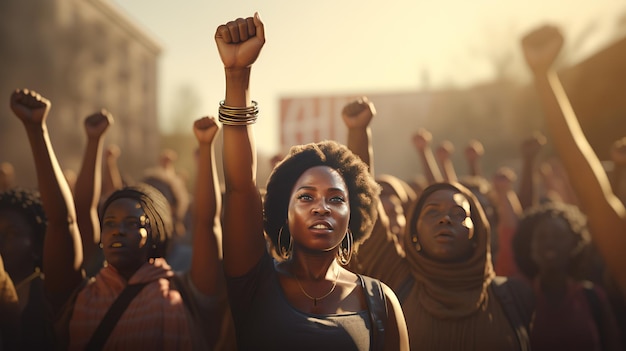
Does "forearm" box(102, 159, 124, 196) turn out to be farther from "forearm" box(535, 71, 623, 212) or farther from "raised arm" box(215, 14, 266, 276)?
"forearm" box(535, 71, 623, 212)

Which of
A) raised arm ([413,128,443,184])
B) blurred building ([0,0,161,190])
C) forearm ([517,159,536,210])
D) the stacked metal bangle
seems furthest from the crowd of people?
blurred building ([0,0,161,190])

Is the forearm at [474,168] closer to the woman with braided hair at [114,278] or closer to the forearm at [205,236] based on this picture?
the forearm at [205,236]

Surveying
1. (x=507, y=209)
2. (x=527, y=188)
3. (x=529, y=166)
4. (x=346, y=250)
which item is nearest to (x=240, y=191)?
(x=346, y=250)

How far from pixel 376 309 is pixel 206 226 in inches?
50.3

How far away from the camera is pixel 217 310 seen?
3416 mm

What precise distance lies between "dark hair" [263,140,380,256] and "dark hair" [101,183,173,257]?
2.77 feet

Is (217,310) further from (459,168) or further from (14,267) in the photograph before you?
(459,168)

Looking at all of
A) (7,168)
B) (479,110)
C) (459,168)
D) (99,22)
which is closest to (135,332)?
(7,168)

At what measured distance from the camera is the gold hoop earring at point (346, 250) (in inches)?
102

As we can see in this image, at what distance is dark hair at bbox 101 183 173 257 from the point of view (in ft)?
10.4

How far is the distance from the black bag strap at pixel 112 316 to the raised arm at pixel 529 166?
4135 mm

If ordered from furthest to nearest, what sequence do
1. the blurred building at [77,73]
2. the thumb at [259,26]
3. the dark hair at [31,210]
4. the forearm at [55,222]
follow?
the blurred building at [77,73] < the dark hair at [31,210] < the forearm at [55,222] < the thumb at [259,26]

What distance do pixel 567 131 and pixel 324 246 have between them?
1366 mm

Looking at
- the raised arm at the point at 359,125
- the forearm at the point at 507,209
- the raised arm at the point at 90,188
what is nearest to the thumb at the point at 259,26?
the raised arm at the point at 359,125
